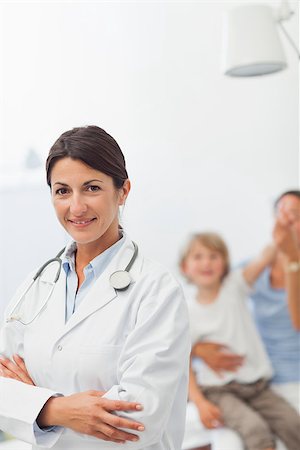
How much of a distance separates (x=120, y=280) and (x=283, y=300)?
1692 millimetres

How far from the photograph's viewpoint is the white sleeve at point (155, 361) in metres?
1.06

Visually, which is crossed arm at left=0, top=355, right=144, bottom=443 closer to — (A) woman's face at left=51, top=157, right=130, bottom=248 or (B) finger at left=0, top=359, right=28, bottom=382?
(B) finger at left=0, top=359, right=28, bottom=382

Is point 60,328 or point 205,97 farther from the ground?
point 205,97

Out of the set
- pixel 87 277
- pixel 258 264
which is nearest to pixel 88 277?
pixel 87 277

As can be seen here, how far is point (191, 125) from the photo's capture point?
2.71 m

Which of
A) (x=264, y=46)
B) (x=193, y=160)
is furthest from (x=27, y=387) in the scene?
(x=193, y=160)

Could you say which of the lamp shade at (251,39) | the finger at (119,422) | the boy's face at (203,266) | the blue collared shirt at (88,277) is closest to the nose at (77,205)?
the blue collared shirt at (88,277)

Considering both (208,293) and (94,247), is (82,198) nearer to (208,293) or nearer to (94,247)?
(94,247)

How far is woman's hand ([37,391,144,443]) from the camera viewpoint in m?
1.05

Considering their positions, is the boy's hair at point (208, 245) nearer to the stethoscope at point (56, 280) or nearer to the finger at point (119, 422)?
the stethoscope at point (56, 280)

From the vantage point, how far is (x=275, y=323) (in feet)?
9.01

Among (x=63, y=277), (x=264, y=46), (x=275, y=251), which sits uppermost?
(x=264, y=46)

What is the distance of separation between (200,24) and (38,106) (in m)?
0.76

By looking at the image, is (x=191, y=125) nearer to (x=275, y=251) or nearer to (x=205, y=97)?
(x=205, y=97)
